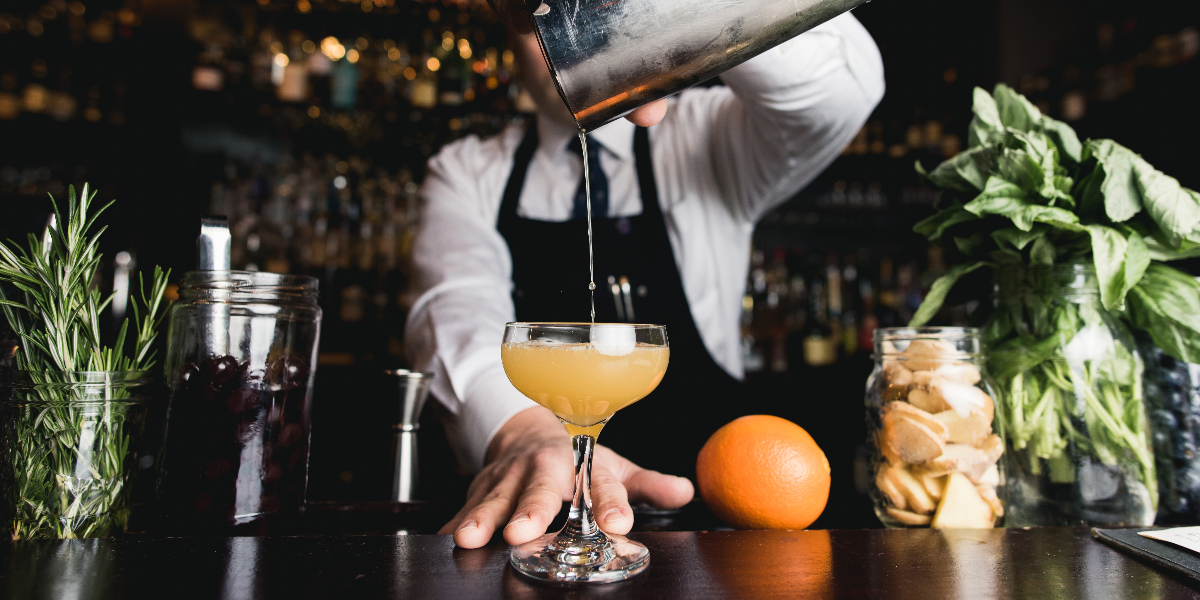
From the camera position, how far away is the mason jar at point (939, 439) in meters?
0.72

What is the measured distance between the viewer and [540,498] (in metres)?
0.69

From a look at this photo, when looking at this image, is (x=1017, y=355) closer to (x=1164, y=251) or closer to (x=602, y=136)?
(x=1164, y=251)

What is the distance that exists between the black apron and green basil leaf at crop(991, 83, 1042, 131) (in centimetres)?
92

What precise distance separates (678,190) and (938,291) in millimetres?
914

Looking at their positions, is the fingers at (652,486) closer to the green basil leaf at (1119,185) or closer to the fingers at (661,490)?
the fingers at (661,490)

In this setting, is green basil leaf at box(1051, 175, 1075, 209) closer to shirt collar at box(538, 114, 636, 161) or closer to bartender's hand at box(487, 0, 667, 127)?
bartender's hand at box(487, 0, 667, 127)

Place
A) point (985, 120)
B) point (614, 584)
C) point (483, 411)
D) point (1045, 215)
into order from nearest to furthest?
point (614, 584), point (1045, 215), point (985, 120), point (483, 411)

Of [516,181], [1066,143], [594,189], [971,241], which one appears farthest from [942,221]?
[516,181]

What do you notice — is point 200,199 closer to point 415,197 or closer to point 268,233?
point 268,233

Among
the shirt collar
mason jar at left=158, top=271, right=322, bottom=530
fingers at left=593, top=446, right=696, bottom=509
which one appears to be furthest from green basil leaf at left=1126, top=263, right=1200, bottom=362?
the shirt collar

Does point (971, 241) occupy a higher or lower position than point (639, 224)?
lower

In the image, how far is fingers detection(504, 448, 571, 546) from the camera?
2.06 feet

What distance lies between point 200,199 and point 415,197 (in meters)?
0.84

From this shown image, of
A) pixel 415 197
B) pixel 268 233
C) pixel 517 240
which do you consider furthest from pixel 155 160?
pixel 517 240
